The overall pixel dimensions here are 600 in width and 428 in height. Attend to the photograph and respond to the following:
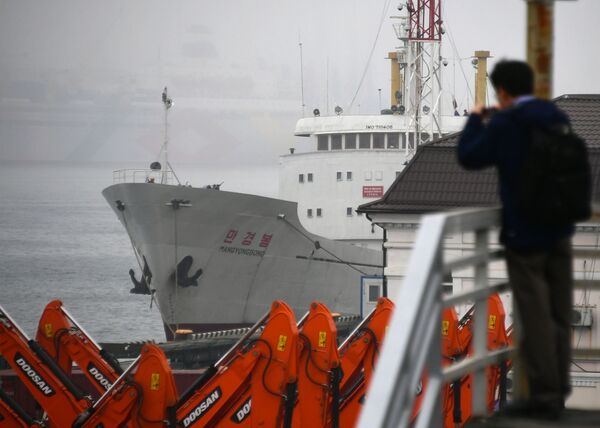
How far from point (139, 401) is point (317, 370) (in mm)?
2859

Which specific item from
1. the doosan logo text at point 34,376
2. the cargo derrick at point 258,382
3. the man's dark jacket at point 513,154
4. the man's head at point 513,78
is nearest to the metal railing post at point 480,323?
the man's dark jacket at point 513,154

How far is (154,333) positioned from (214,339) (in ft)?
79.5

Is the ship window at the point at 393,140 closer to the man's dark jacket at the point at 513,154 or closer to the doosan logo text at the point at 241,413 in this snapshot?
the doosan logo text at the point at 241,413

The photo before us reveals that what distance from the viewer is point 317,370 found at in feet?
66.9

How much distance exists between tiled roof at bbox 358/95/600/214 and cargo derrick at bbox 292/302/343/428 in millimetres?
8450

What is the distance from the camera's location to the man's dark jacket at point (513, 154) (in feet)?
16.5

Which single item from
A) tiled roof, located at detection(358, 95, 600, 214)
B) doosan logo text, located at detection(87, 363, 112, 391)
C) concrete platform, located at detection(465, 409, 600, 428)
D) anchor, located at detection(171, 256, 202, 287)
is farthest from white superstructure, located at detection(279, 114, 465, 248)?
concrete platform, located at detection(465, 409, 600, 428)

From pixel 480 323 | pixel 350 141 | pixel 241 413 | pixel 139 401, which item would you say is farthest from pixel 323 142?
pixel 480 323

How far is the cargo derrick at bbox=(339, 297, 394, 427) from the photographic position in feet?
69.6

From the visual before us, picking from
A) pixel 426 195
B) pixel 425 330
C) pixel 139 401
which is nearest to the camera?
pixel 425 330

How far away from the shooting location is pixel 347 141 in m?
47.4

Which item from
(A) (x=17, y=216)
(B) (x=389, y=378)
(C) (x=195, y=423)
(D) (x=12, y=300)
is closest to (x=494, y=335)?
(C) (x=195, y=423)

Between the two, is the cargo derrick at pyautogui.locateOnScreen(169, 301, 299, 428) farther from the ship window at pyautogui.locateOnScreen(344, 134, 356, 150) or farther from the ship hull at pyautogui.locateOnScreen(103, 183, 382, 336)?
the ship window at pyautogui.locateOnScreen(344, 134, 356, 150)

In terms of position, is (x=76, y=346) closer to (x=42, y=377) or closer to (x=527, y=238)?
(x=42, y=377)
